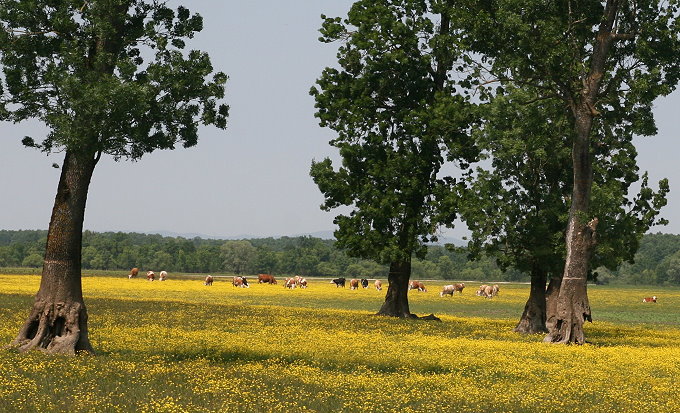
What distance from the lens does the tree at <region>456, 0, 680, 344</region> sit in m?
38.0

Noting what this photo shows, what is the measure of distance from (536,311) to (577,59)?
14043mm

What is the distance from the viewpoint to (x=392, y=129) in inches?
2018

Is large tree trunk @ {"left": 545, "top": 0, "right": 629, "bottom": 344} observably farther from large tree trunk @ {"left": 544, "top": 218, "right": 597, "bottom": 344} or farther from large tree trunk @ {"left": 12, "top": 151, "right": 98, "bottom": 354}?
large tree trunk @ {"left": 12, "top": 151, "right": 98, "bottom": 354}

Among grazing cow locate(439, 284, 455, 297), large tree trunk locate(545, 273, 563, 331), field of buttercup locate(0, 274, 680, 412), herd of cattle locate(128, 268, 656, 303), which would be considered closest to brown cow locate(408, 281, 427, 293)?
herd of cattle locate(128, 268, 656, 303)

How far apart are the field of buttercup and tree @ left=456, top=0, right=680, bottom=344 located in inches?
164

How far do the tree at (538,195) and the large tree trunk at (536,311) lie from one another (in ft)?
0.17

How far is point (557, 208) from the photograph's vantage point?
143ft

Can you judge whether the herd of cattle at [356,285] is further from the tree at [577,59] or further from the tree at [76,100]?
the tree at [76,100]

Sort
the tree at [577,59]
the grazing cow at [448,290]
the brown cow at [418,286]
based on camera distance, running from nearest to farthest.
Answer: the tree at [577,59], the grazing cow at [448,290], the brown cow at [418,286]

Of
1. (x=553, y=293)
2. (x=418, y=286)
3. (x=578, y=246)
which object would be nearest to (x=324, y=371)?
(x=578, y=246)

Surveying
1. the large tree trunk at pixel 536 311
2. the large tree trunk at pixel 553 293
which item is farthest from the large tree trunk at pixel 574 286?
the large tree trunk at pixel 536 311

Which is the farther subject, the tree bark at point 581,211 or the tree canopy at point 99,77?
the tree bark at point 581,211

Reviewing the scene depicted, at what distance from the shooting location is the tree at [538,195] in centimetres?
4303

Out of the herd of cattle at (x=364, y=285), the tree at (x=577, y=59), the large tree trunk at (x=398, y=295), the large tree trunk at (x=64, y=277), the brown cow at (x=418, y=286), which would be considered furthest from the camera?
the brown cow at (x=418, y=286)
